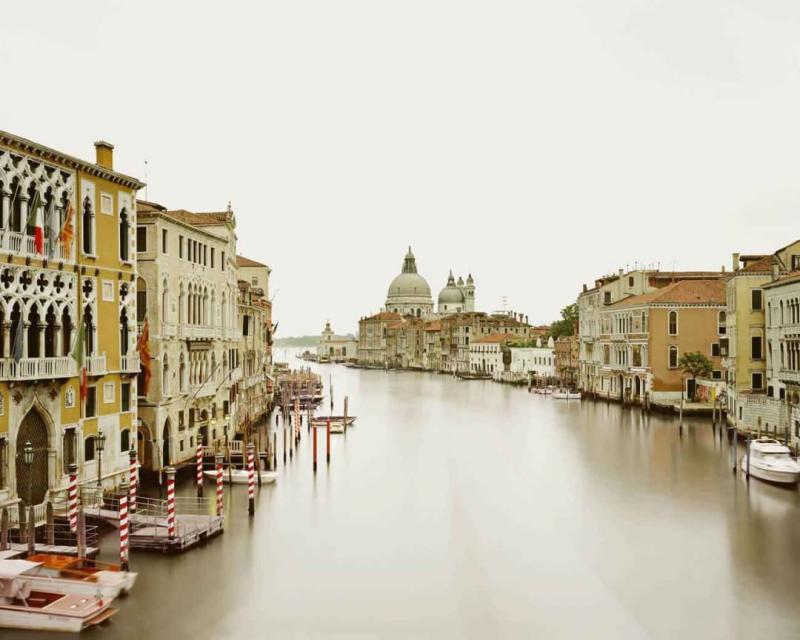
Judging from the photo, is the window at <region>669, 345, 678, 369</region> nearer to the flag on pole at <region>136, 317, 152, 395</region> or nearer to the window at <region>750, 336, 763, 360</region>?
→ the window at <region>750, 336, 763, 360</region>

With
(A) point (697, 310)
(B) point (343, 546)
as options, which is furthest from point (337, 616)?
(A) point (697, 310)

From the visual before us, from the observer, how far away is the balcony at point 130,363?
60.9 ft

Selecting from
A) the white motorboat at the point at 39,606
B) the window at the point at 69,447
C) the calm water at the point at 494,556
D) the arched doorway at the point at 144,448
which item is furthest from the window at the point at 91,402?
the white motorboat at the point at 39,606

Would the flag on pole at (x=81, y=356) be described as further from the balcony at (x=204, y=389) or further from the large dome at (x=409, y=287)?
the large dome at (x=409, y=287)

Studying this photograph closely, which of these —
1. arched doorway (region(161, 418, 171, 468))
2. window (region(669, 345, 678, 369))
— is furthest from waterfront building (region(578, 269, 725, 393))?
arched doorway (region(161, 418, 171, 468))

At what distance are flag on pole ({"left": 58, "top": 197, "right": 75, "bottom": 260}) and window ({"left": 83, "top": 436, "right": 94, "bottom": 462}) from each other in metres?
3.76

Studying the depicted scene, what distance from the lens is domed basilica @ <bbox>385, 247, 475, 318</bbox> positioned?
14112cm

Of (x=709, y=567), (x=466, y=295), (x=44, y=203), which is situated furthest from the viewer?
(x=466, y=295)

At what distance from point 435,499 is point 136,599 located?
10182 mm

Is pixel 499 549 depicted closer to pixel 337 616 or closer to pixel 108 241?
pixel 337 616

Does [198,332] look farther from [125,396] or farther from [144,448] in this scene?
[125,396]

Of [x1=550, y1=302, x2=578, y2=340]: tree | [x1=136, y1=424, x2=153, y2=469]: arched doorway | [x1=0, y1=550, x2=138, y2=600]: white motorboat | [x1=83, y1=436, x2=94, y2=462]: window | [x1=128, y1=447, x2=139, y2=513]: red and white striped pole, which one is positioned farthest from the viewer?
[x1=550, y1=302, x2=578, y2=340]: tree

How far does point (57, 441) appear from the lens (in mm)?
15898

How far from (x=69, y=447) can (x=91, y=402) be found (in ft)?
4.15
